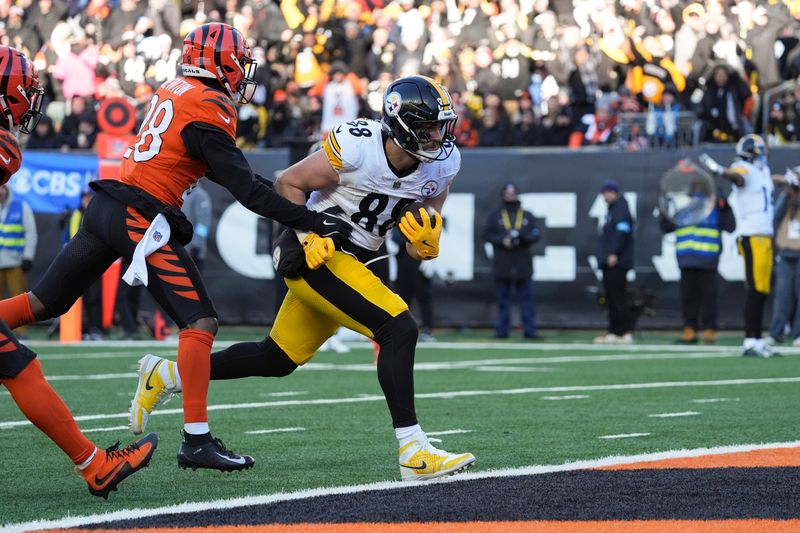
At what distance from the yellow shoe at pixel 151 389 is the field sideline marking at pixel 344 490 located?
3.77 feet

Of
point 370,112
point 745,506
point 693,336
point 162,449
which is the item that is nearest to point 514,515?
point 745,506

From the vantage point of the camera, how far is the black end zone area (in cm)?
455

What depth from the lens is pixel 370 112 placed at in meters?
18.4

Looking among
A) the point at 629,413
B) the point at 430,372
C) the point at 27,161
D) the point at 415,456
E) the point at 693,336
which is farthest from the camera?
the point at 27,161

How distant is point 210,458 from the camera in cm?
555

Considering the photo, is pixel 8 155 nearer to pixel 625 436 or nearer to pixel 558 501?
pixel 558 501

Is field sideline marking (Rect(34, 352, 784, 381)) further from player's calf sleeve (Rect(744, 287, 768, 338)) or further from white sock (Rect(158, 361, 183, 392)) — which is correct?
white sock (Rect(158, 361, 183, 392))

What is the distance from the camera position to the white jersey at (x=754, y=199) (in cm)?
1272

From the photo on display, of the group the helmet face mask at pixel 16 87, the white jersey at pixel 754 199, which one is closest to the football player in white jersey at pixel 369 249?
the helmet face mask at pixel 16 87

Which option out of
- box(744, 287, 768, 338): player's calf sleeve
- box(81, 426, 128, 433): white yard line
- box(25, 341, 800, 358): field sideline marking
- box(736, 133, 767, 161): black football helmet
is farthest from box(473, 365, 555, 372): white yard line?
box(81, 426, 128, 433): white yard line

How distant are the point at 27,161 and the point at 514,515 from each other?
14340mm

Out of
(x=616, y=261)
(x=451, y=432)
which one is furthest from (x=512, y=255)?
(x=451, y=432)

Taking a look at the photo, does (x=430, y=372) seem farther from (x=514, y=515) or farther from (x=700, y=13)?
(x=700, y=13)

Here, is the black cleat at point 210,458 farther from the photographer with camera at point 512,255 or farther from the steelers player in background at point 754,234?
the photographer with camera at point 512,255
